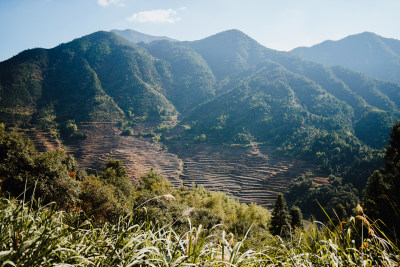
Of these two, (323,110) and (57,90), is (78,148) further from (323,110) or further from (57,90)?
(323,110)

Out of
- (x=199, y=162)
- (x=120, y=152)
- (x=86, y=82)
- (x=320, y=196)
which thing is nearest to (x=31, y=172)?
(x=320, y=196)

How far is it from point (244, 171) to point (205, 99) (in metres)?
77.5

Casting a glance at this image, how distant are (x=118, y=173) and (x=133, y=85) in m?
91.3

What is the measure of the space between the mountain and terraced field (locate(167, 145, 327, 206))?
6.00m

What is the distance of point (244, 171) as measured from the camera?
56375 millimetres

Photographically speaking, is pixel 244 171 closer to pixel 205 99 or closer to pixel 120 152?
pixel 120 152

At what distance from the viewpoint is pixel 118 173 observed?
2739 centimetres

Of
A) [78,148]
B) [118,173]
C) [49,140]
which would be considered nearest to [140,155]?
[78,148]

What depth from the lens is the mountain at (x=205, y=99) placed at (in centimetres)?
7041

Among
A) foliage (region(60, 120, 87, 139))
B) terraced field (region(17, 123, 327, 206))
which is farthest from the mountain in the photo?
foliage (region(60, 120, 87, 139))

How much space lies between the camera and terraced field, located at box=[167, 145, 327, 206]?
156ft

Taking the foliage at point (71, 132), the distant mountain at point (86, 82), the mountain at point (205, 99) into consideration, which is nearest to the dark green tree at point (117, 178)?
the foliage at point (71, 132)

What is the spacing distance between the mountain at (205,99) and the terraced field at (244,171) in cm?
600

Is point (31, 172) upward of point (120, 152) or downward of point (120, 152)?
upward
